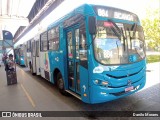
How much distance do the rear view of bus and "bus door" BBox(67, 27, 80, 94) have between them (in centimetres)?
92

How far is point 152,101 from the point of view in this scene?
5543mm

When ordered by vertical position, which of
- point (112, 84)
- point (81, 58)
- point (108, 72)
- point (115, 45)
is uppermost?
point (115, 45)

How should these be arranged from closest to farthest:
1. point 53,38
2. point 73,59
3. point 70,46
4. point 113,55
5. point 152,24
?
point 113,55 < point 73,59 < point 70,46 < point 53,38 < point 152,24

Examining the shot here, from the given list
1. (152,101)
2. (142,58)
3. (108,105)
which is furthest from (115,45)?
(152,101)

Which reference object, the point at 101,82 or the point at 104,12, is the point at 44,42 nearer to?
the point at 104,12


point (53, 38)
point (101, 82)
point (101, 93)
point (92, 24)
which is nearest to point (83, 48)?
point (92, 24)

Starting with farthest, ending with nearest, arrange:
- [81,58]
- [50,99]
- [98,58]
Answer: [50,99] → [81,58] → [98,58]

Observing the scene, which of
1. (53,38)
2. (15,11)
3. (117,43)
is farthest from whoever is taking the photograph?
(15,11)

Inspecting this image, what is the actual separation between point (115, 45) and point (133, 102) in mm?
2135

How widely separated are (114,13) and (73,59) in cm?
189

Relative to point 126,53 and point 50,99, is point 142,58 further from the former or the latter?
point 50,99

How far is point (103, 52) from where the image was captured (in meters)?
4.45

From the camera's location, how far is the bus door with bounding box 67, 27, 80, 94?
5.21 metres

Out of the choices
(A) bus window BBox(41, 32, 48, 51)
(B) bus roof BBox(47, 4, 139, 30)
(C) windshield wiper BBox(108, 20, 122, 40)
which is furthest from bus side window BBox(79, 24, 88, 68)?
(A) bus window BBox(41, 32, 48, 51)
